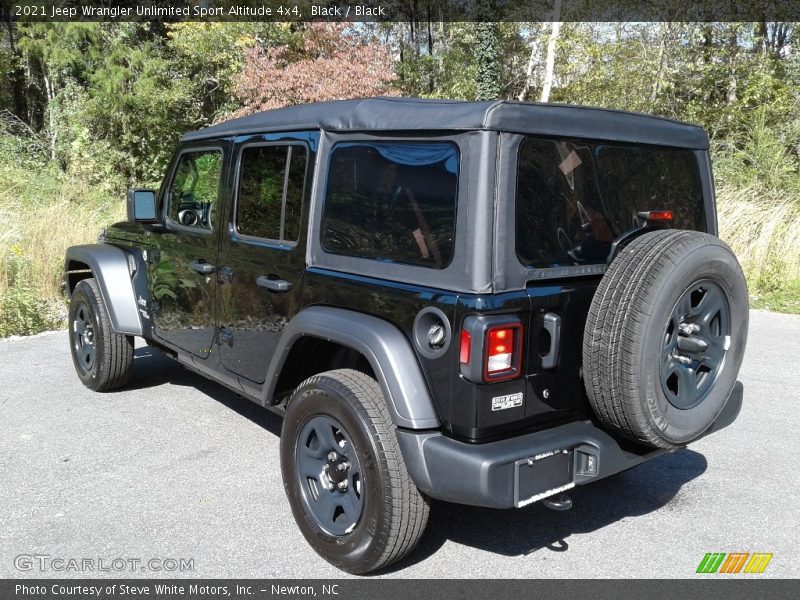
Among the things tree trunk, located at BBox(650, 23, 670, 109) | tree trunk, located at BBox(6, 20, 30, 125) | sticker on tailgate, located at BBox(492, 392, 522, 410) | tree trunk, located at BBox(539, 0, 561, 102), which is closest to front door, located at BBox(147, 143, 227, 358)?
sticker on tailgate, located at BBox(492, 392, 522, 410)

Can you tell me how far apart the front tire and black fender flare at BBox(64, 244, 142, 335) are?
7.48 ft

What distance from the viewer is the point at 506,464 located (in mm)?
2510

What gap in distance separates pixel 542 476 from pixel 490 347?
0.54 m

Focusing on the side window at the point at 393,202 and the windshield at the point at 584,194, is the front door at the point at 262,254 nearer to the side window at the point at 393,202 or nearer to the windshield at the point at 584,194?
the side window at the point at 393,202

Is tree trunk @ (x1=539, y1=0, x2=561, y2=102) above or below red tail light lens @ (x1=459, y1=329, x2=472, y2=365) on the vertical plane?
above

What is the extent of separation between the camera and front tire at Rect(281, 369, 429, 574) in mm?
2689

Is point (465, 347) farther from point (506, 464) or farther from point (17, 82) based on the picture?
point (17, 82)

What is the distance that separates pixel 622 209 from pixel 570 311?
0.59m

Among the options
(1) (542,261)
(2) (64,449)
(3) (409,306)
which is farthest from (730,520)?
(2) (64,449)

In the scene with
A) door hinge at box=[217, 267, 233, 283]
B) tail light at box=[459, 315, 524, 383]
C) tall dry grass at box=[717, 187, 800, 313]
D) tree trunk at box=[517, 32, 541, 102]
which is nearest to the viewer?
tail light at box=[459, 315, 524, 383]

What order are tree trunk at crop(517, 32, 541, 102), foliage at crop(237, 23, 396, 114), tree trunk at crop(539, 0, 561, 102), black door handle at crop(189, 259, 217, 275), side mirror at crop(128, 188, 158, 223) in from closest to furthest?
black door handle at crop(189, 259, 217, 275), side mirror at crop(128, 188, 158, 223), foliage at crop(237, 23, 396, 114), tree trunk at crop(539, 0, 561, 102), tree trunk at crop(517, 32, 541, 102)

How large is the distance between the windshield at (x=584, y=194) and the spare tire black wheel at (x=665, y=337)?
0.20 metres

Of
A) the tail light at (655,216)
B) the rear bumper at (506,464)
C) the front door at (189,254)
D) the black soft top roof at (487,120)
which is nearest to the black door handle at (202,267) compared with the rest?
the front door at (189,254)

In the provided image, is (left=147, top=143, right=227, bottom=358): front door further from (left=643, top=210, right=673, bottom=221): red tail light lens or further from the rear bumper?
(left=643, top=210, right=673, bottom=221): red tail light lens
